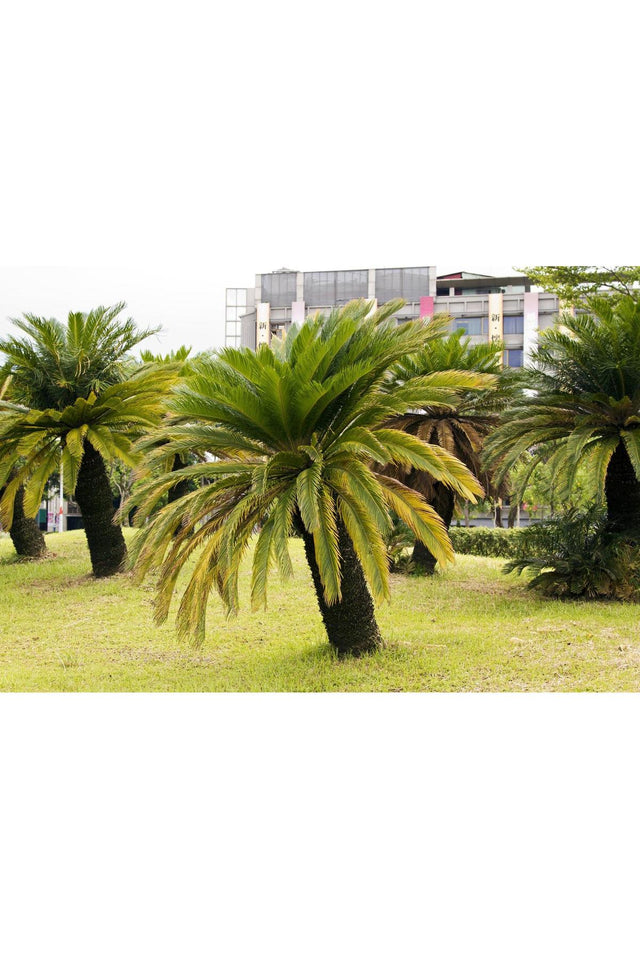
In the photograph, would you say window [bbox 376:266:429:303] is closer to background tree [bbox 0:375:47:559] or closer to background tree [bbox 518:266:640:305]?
background tree [bbox 518:266:640:305]

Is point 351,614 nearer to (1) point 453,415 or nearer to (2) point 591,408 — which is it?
(2) point 591,408

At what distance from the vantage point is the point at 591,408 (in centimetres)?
1118

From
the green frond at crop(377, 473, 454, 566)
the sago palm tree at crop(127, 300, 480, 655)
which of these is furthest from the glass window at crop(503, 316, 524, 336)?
the green frond at crop(377, 473, 454, 566)

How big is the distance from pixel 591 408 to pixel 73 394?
24.6 feet

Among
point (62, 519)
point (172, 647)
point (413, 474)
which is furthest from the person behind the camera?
point (62, 519)

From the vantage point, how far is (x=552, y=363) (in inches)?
440

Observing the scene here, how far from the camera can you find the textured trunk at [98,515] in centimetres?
1310

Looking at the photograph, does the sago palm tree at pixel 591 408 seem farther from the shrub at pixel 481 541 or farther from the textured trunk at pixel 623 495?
the shrub at pixel 481 541

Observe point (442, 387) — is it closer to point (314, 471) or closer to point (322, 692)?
point (314, 471)

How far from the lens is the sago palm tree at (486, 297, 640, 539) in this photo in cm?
1054

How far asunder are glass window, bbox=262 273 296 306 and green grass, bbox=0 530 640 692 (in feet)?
33.8

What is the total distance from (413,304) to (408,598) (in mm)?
17654

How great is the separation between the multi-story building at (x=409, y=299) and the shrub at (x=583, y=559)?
6.29 meters

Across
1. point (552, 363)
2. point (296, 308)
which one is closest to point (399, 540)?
point (552, 363)
